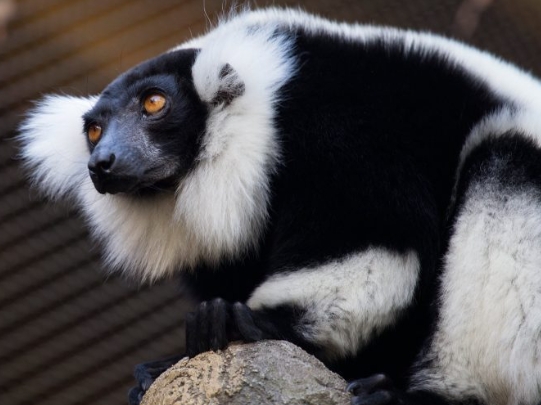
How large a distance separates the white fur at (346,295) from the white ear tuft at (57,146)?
89 centimetres

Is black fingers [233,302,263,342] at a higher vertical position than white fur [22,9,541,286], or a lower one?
lower

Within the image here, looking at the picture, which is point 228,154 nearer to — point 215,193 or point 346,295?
point 215,193

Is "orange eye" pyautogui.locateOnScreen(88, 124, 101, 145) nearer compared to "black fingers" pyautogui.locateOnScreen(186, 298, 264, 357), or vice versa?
"black fingers" pyautogui.locateOnScreen(186, 298, 264, 357)

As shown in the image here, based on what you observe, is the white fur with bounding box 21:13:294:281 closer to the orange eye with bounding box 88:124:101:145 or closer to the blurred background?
the orange eye with bounding box 88:124:101:145

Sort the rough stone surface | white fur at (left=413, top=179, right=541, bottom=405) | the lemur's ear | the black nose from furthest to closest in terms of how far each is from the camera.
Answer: the lemur's ear < the black nose < white fur at (left=413, top=179, right=541, bottom=405) < the rough stone surface

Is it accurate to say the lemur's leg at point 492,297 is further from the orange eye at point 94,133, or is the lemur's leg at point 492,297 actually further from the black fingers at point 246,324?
the orange eye at point 94,133

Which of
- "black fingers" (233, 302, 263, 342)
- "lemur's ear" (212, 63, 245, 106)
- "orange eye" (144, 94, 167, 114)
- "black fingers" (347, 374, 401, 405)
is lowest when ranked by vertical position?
"black fingers" (347, 374, 401, 405)

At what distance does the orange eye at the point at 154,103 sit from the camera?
10.3ft

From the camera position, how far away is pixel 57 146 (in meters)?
3.47

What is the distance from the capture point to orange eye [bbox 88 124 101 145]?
3232mm

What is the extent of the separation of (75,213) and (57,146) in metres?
0.64

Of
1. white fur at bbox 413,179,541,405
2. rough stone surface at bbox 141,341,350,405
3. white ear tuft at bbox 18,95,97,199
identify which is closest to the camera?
rough stone surface at bbox 141,341,350,405

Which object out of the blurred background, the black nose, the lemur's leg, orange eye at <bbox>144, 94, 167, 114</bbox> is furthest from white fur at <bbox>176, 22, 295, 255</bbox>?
the blurred background

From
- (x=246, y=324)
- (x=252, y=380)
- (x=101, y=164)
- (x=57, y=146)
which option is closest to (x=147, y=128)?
(x=101, y=164)
